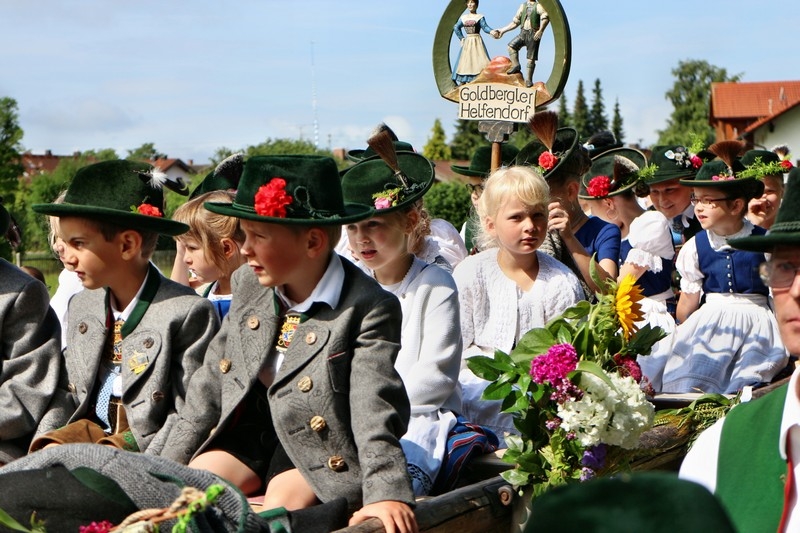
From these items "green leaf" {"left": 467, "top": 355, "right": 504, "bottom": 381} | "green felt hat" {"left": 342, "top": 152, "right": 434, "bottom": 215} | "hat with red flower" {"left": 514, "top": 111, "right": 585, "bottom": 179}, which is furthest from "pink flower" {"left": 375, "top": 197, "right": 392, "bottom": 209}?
"hat with red flower" {"left": 514, "top": 111, "right": 585, "bottom": 179}

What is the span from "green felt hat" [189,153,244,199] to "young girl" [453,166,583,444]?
1.68 m

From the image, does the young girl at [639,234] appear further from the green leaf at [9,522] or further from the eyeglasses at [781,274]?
the green leaf at [9,522]

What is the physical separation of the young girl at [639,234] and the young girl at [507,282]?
86 cm

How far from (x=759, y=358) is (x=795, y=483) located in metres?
4.39

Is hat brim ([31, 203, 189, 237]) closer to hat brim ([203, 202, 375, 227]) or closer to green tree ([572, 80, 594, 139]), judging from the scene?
hat brim ([203, 202, 375, 227])

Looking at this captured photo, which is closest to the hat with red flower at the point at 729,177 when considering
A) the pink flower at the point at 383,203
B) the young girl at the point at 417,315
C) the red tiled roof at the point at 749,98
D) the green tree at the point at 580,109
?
the young girl at the point at 417,315

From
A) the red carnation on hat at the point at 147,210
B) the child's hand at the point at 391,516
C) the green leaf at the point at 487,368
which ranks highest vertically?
the red carnation on hat at the point at 147,210

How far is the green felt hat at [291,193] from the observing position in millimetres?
3613

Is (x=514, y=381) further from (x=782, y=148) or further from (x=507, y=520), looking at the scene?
(x=782, y=148)

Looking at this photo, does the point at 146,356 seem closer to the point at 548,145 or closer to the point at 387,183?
the point at 387,183

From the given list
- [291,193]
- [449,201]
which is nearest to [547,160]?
[291,193]

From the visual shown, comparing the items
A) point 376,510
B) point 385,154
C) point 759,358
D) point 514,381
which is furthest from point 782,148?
point 376,510

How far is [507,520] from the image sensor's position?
3.98 m

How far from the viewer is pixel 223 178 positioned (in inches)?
253
